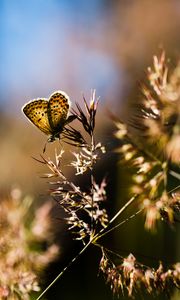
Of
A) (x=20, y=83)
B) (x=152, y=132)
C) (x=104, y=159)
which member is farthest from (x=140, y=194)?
(x=20, y=83)

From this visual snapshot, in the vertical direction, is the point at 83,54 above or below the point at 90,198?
above

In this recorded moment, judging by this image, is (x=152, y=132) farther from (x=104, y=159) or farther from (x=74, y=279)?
(x=104, y=159)
